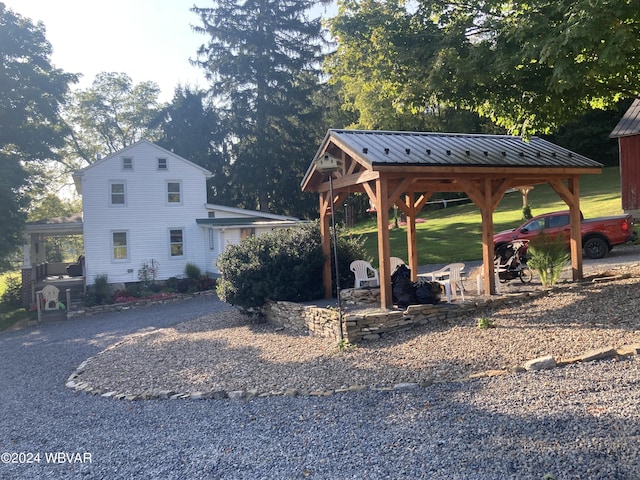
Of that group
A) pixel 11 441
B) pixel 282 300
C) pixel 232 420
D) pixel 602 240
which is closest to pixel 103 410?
pixel 11 441

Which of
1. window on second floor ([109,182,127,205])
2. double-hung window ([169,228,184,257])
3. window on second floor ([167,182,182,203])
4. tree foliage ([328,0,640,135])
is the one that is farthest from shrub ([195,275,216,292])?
tree foliage ([328,0,640,135])

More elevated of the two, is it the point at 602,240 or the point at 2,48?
the point at 2,48

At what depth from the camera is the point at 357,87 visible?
31.6m

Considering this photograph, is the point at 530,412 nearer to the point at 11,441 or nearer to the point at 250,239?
the point at 11,441

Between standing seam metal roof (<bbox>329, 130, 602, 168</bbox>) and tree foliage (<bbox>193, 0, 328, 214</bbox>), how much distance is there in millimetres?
23873

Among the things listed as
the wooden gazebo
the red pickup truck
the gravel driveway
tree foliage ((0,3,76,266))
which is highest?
tree foliage ((0,3,76,266))

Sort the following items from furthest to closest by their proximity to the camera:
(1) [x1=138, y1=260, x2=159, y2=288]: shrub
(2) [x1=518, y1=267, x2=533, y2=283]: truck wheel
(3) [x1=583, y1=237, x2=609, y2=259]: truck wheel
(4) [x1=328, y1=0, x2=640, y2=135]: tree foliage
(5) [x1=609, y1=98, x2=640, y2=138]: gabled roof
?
(1) [x1=138, y1=260, x2=159, y2=288]: shrub, (5) [x1=609, y1=98, x2=640, y2=138]: gabled roof, (3) [x1=583, y1=237, x2=609, y2=259]: truck wheel, (2) [x1=518, y1=267, x2=533, y2=283]: truck wheel, (4) [x1=328, y1=0, x2=640, y2=135]: tree foliage

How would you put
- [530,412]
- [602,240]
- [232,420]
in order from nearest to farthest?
1. [530,412]
2. [232,420]
3. [602,240]

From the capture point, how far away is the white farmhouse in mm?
23234

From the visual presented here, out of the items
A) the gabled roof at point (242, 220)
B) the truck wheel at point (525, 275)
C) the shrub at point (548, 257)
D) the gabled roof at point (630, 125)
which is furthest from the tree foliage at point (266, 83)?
the shrub at point (548, 257)

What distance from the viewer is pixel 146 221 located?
24016 mm

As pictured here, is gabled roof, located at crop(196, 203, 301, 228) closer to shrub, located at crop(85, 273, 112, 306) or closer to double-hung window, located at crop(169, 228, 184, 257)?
double-hung window, located at crop(169, 228, 184, 257)

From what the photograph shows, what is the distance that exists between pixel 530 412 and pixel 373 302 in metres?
6.95

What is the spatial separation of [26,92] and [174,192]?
35.5ft
